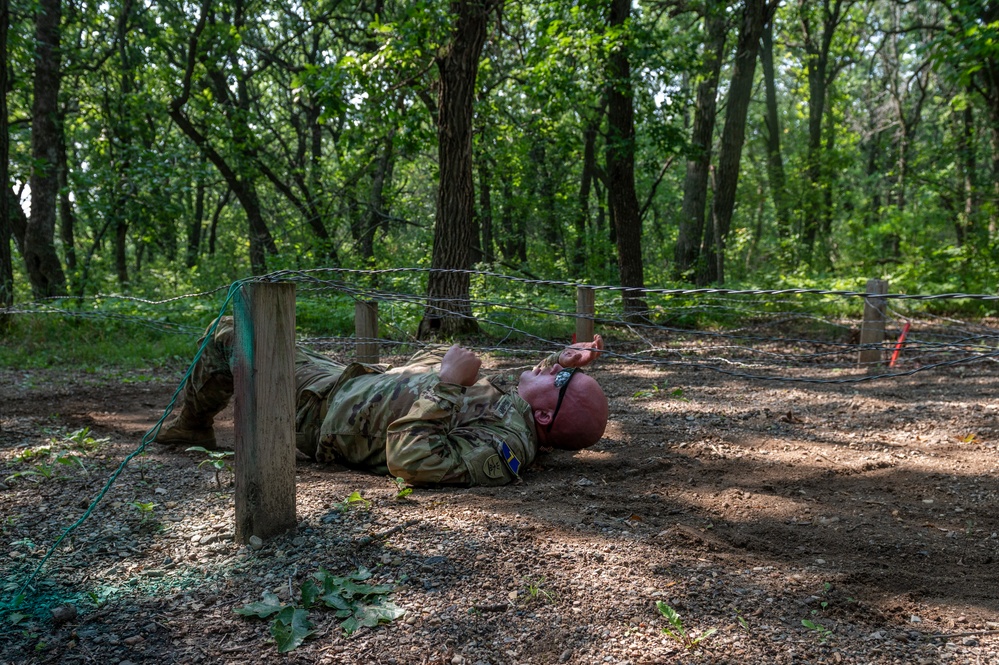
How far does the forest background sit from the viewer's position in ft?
28.3

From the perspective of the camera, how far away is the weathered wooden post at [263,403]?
231 cm

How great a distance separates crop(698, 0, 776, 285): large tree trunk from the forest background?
0.12ft

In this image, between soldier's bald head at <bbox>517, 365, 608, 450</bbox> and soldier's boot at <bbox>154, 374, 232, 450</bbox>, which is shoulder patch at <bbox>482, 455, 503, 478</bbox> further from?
soldier's boot at <bbox>154, 374, 232, 450</bbox>

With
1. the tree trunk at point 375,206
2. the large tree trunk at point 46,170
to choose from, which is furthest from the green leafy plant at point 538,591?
the tree trunk at point 375,206

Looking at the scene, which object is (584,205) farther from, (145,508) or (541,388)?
(145,508)

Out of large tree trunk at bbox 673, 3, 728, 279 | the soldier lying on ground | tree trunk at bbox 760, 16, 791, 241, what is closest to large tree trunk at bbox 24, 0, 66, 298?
the soldier lying on ground

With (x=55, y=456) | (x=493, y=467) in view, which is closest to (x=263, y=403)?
(x=493, y=467)

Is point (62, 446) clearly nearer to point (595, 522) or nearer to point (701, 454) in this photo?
point (595, 522)

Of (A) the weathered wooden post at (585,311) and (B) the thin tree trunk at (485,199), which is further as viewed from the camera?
(B) the thin tree trunk at (485,199)

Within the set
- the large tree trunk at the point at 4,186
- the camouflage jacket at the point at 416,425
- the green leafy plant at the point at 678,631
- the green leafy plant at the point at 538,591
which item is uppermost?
the large tree trunk at the point at 4,186

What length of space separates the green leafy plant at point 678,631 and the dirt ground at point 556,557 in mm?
18

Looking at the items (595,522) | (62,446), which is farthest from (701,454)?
(62,446)

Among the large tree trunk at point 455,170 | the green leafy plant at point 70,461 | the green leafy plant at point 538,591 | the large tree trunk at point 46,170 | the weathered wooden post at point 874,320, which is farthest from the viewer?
the large tree trunk at point 46,170

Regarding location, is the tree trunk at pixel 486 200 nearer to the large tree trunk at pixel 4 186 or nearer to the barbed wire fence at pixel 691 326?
the barbed wire fence at pixel 691 326
